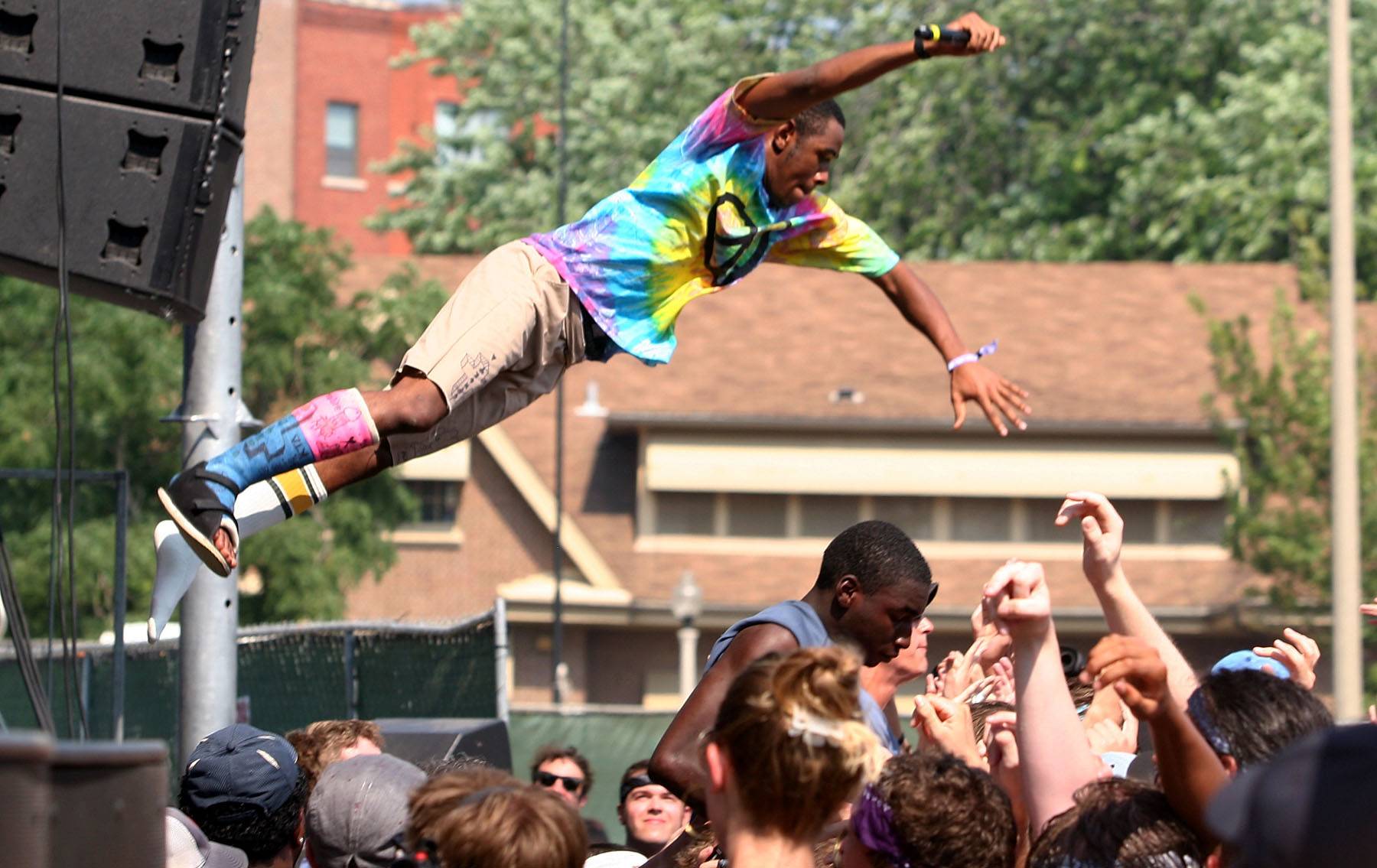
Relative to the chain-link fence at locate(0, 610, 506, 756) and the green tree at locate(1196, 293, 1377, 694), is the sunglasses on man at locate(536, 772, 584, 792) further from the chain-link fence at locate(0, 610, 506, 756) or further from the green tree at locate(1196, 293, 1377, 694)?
the green tree at locate(1196, 293, 1377, 694)

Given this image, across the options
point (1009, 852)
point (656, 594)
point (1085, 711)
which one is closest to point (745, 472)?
point (656, 594)

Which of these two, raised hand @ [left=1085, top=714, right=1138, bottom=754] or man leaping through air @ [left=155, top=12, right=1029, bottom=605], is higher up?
man leaping through air @ [left=155, top=12, right=1029, bottom=605]

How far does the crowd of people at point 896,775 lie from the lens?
112 inches

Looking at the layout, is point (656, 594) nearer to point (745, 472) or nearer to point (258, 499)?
point (745, 472)

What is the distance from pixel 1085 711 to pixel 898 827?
1.84 meters

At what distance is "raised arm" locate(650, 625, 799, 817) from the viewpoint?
399 cm

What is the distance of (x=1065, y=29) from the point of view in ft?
110

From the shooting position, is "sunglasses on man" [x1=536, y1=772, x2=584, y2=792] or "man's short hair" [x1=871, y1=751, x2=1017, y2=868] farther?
"sunglasses on man" [x1=536, y1=772, x2=584, y2=792]

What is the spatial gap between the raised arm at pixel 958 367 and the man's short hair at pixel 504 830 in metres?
2.19

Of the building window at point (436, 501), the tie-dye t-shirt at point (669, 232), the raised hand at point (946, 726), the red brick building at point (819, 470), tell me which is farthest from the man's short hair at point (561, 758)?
the building window at point (436, 501)

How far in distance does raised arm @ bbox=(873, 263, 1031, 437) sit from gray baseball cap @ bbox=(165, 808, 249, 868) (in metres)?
2.17

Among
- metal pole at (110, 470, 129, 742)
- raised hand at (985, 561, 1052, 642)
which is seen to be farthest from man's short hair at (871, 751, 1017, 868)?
metal pole at (110, 470, 129, 742)

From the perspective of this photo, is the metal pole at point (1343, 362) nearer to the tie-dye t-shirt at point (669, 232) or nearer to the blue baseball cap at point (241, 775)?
the tie-dye t-shirt at point (669, 232)

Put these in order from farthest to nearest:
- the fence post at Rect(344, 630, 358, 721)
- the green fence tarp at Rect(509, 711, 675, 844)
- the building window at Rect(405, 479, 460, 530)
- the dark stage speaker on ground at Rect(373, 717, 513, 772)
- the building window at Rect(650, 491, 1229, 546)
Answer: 1. the building window at Rect(405, 479, 460, 530)
2. the building window at Rect(650, 491, 1229, 546)
3. the green fence tarp at Rect(509, 711, 675, 844)
4. the fence post at Rect(344, 630, 358, 721)
5. the dark stage speaker on ground at Rect(373, 717, 513, 772)
